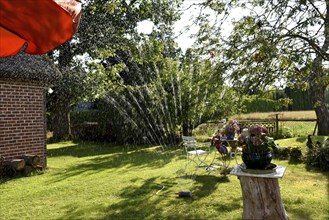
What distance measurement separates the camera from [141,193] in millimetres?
6746

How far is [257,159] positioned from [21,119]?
6911 millimetres

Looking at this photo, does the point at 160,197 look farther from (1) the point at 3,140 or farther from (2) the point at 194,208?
(1) the point at 3,140

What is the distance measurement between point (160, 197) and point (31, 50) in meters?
4.64

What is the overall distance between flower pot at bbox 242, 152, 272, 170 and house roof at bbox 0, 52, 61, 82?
654 centimetres

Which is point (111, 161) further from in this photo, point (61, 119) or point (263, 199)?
point (61, 119)

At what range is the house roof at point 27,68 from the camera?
8.12 metres

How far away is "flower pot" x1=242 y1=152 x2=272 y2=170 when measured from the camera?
14.7 ft

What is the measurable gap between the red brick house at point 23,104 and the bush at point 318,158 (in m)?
8.16

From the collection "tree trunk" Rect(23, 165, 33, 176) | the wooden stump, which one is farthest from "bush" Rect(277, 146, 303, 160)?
"tree trunk" Rect(23, 165, 33, 176)

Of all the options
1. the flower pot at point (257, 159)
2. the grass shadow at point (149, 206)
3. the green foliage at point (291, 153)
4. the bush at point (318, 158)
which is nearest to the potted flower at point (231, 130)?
the grass shadow at point (149, 206)

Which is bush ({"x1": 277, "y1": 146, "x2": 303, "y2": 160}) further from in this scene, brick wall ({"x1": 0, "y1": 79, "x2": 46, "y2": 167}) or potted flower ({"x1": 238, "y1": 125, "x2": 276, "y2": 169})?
brick wall ({"x1": 0, "y1": 79, "x2": 46, "y2": 167})

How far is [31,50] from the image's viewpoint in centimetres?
256

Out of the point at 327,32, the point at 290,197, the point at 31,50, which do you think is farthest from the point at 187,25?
the point at 31,50

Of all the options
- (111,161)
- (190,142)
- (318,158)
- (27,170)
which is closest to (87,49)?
(111,161)
